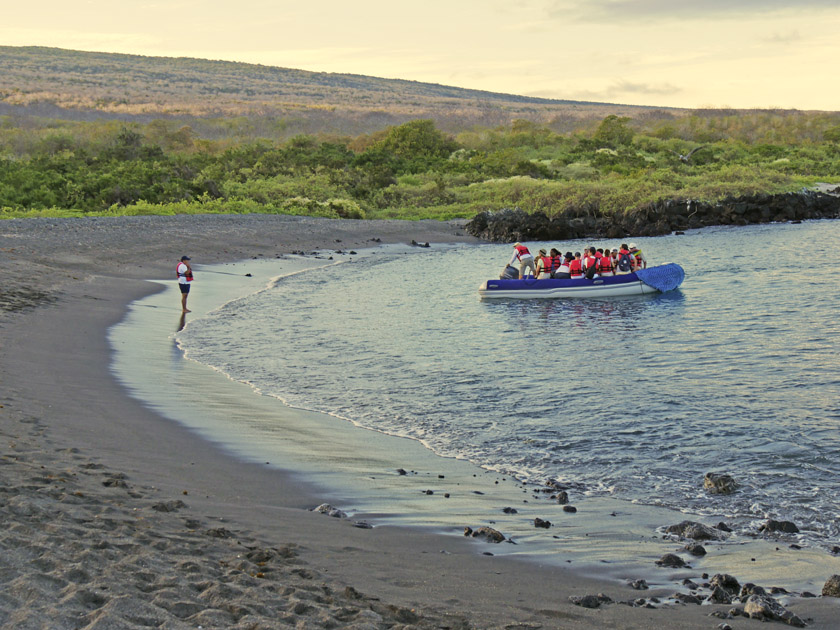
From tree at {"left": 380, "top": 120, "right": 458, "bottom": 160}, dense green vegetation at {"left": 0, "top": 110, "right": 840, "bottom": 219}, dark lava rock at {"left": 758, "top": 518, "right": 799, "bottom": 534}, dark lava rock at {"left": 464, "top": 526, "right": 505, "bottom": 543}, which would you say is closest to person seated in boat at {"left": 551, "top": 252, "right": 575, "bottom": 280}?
dark lava rock at {"left": 758, "top": 518, "right": 799, "bottom": 534}

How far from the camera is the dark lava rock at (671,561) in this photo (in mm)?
7277

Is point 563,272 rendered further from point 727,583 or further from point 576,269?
point 727,583

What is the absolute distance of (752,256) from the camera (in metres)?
37.4

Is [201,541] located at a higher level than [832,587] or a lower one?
lower

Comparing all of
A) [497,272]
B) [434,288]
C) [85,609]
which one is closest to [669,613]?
[85,609]

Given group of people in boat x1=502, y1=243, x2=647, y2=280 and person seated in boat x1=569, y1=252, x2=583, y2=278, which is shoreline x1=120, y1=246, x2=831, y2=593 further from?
person seated in boat x1=569, y1=252, x2=583, y2=278

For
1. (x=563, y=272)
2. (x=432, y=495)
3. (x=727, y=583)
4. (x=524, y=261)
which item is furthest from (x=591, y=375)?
(x=524, y=261)

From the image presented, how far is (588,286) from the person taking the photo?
2808 cm

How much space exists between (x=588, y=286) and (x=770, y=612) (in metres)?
22.4

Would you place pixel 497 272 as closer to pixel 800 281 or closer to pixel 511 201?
pixel 800 281

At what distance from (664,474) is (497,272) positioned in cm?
2538

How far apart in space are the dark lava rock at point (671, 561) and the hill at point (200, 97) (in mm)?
125902

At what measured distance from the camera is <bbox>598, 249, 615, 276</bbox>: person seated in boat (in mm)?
28734

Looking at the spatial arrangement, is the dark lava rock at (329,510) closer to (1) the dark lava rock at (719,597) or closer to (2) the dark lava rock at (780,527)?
(1) the dark lava rock at (719,597)
